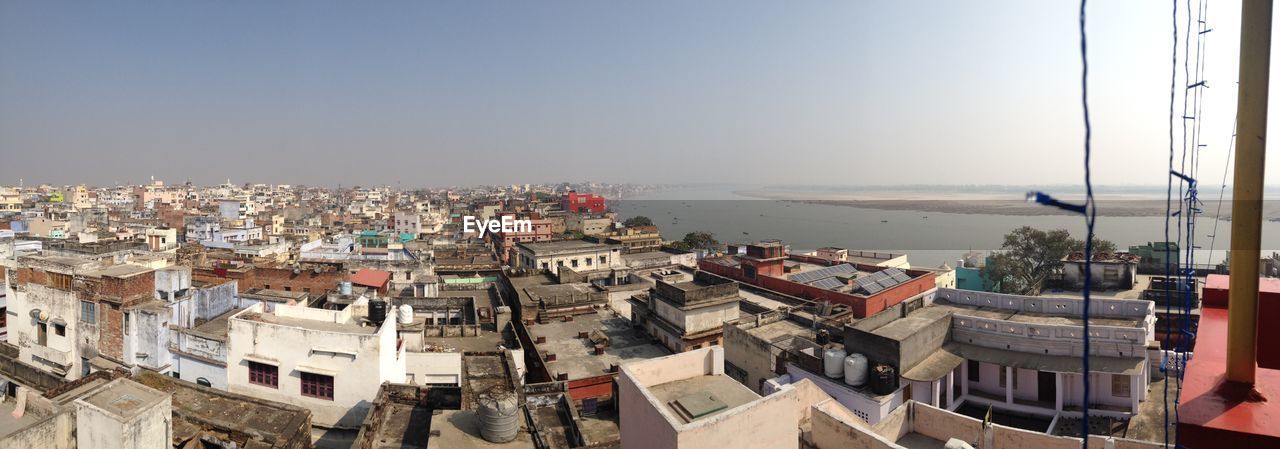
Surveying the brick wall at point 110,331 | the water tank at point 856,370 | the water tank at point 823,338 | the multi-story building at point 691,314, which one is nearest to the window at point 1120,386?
the water tank at point 856,370

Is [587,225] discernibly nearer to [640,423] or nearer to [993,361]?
[993,361]

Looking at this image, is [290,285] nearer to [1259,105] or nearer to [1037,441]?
[1037,441]

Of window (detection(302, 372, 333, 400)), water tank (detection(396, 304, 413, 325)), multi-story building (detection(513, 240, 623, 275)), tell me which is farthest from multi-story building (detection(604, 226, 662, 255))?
window (detection(302, 372, 333, 400))

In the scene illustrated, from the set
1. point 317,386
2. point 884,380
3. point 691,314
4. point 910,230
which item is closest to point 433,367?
point 317,386

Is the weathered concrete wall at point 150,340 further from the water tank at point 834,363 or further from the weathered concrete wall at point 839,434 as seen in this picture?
the water tank at point 834,363

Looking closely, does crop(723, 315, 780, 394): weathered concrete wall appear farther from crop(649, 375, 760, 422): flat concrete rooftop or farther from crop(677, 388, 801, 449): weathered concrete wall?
crop(677, 388, 801, 449): weathered concrete wall

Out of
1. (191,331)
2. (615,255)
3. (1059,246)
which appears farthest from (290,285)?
(1059,246)
